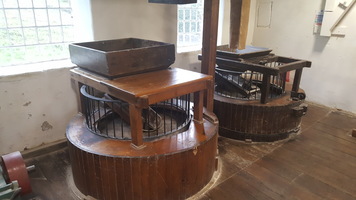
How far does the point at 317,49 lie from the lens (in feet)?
13.1

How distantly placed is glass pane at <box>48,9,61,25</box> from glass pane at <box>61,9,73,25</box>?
0.05 meters

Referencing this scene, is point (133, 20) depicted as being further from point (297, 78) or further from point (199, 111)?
point (297, 78)

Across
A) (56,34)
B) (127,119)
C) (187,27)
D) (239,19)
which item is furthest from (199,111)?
(187,27)

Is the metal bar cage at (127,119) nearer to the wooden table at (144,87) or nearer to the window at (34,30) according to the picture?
the wooden table at (144,87)

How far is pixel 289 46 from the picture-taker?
4348mm

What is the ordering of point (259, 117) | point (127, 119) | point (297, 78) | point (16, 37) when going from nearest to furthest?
point (127, 119), point (16, 37), point (259, 117), point (297, 78)

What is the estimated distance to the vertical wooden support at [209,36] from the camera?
226 centimetres

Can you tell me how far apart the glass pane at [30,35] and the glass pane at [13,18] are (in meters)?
0.09

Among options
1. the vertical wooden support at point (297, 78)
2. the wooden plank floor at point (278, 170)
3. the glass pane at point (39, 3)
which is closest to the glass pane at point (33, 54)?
the glass pane at point (39, 3)

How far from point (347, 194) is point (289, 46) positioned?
276 cm

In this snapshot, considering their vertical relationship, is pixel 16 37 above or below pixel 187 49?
above

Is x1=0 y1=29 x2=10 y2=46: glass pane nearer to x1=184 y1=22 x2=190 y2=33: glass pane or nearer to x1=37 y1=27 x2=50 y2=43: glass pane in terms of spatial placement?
x1=37 y1=27 x2=50 y2=43: glass pane

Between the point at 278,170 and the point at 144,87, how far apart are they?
5.11 ft

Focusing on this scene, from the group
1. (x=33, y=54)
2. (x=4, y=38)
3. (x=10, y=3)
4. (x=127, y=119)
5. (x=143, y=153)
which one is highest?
(x=10, y=3)
